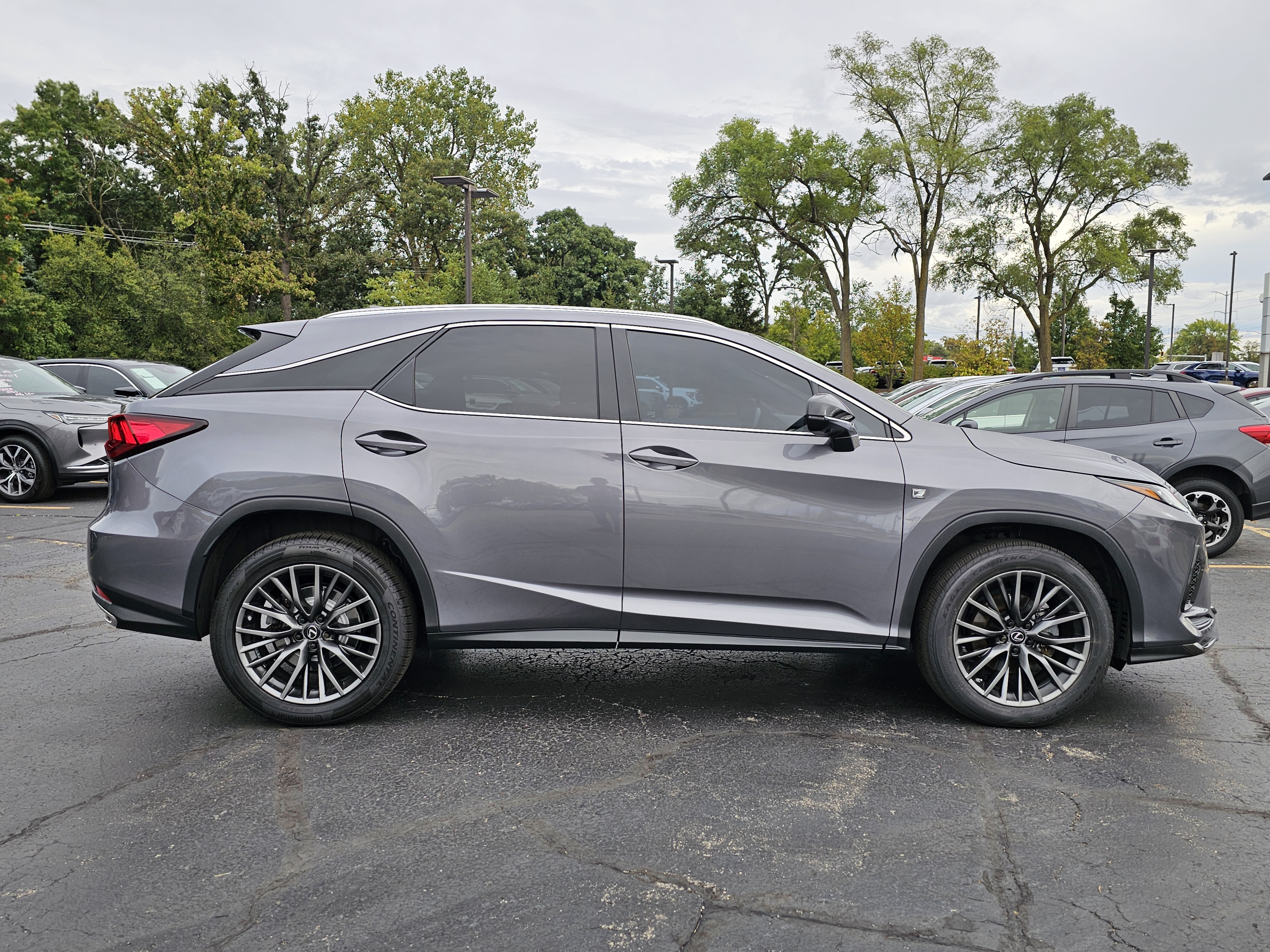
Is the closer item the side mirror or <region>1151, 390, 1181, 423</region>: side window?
the side mirror

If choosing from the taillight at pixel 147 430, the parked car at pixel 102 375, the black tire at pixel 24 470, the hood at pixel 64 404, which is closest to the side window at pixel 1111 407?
the taillight at pixel 147 430

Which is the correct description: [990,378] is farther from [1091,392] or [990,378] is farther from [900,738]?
[900,738]

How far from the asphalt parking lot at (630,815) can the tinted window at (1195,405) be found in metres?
4.37

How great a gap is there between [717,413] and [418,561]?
1.41 m

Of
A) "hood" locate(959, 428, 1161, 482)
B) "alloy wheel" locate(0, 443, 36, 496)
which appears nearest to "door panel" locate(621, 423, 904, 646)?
"hood" locate(959, 428, 1161, 482)

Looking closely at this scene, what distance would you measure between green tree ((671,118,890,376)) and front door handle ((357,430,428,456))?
38.0 m

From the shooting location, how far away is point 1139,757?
3.83m

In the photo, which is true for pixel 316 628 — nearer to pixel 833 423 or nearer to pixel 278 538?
pixel 278 538

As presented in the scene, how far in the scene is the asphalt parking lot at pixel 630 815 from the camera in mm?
2615

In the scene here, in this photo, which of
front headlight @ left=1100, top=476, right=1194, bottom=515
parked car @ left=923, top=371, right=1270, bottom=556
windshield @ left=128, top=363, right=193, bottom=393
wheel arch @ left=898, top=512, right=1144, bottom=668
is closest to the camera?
wheel arch @ left=898, top=512, right=1144, bottom=668

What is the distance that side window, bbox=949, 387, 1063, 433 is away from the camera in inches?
347

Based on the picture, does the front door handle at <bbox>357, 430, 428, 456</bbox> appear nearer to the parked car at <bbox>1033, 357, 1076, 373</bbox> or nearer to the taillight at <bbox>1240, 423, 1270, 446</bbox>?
the taillight at <bbox>1240, 423, 1270, 446</bbox>

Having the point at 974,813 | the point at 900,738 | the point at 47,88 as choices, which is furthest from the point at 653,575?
the point at 47,88

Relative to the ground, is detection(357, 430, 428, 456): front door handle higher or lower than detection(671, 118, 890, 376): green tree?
lower
